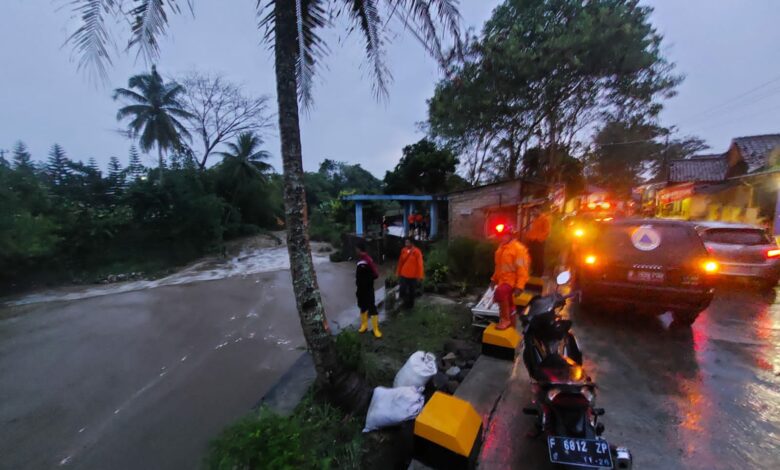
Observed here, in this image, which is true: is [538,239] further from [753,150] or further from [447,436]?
[753,150]

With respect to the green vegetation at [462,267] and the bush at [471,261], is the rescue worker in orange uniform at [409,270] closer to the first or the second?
the green vegetation at [462,267]

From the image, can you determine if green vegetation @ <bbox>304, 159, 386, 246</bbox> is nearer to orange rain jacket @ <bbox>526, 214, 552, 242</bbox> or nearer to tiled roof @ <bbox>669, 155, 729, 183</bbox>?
orange rain jacket @ <bbox>526, 214, 552, 242</bbox>

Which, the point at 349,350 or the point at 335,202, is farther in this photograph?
the point at 335,202

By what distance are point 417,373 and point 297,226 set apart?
1.96 m

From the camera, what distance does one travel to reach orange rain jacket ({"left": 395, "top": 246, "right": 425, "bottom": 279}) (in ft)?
20.1

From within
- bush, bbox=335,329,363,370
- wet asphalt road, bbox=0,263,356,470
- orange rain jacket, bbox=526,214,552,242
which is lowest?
wet asphalt road, bbox=0,263,356,470

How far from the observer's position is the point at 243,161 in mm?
23375

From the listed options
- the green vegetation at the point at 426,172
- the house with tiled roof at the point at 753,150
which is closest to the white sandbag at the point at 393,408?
the green vegetation at the point at 426,172

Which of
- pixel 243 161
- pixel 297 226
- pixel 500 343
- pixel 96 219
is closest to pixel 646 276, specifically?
pixel 500 343

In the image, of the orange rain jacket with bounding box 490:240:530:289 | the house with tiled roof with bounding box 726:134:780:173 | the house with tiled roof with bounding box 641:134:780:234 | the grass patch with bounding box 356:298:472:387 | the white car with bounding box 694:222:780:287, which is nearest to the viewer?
the grass patch with bounding box 356:298:472:387

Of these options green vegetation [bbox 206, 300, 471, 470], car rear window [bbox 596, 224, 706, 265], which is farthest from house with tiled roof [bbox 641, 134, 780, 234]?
green vegetation [bbox 206, 300, 471, 470]

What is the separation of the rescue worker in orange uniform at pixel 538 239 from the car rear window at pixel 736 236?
3.14 meters

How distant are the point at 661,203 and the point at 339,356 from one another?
110ft

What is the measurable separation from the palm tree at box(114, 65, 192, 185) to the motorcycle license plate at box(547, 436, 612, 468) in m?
24.1
